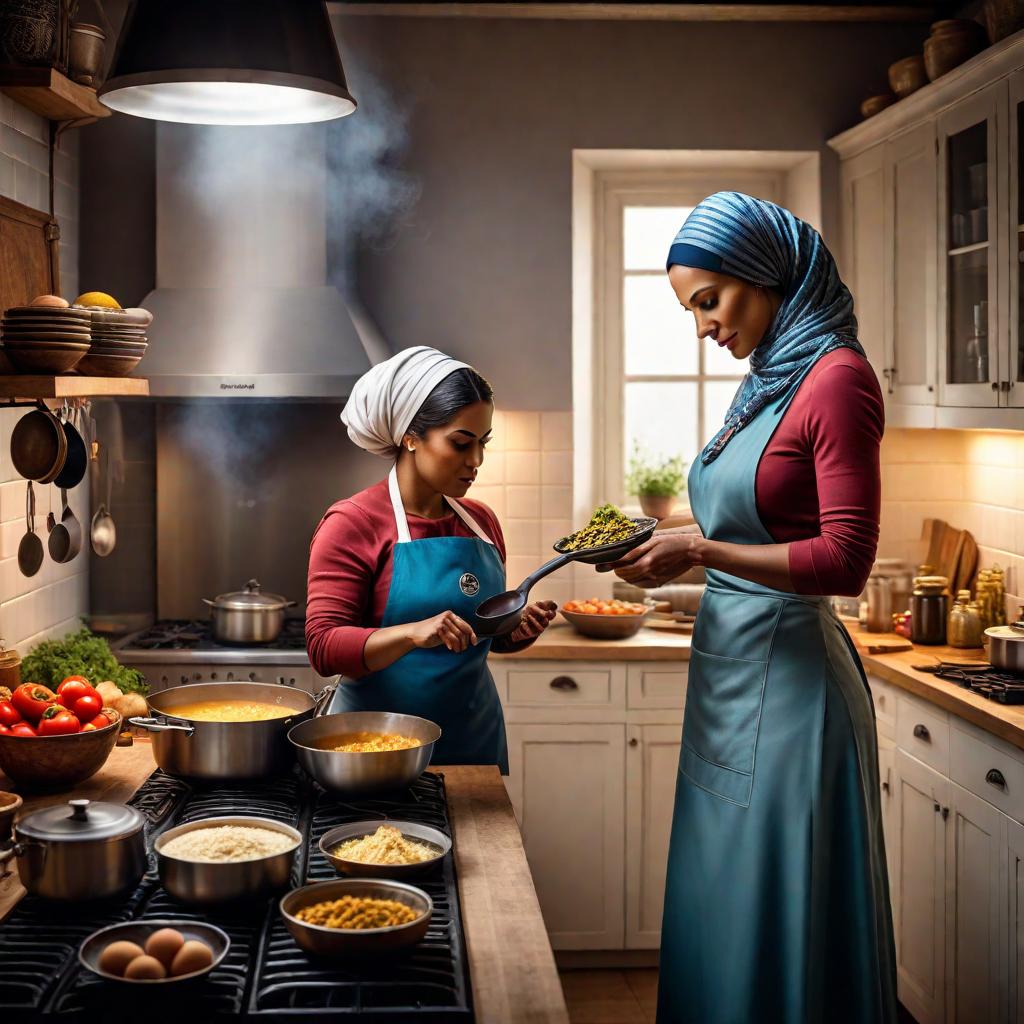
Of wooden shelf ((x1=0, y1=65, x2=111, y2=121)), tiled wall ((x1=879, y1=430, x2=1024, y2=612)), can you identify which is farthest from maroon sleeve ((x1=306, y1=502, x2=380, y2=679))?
tiled wall ((x1=879, y1=430, x2=1024, y2=612))

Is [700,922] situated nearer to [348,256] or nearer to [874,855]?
[874,855]

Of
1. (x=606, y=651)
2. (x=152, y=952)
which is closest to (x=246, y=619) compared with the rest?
(x=606, y=651)

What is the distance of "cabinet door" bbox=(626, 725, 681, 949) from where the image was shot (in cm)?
396

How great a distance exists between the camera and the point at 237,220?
4.07 metres

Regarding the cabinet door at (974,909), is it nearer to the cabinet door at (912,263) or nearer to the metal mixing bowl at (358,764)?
the cabinet door at (912,263)

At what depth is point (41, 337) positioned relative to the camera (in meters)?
2.63

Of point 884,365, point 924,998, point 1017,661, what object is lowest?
point 924,998

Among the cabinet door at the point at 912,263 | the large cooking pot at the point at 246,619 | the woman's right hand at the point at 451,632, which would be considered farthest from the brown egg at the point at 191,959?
the cabinet door at the point at 912,263

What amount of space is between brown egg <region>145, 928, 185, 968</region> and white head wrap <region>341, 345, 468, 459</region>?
133 centimetres

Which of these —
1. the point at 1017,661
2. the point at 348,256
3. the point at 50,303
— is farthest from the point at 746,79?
the point at 50,303

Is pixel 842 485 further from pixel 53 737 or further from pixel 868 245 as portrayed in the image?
pixel 868 245

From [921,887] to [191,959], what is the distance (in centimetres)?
254

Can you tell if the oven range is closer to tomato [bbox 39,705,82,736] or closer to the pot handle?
tomato [bbox 39,705,82,736]

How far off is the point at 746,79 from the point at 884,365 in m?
1.20
